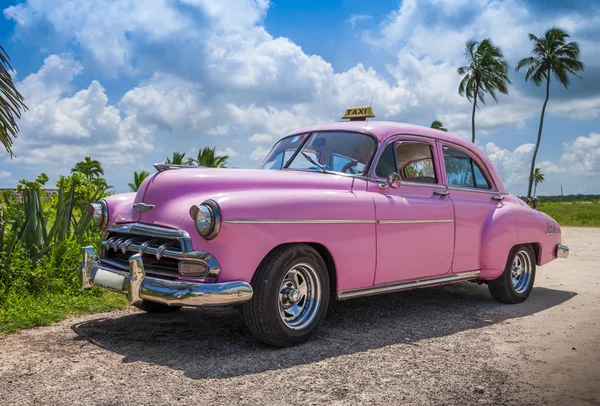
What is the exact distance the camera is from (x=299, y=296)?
15.4 feet

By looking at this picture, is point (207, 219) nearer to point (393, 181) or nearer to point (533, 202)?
point (393, 181)

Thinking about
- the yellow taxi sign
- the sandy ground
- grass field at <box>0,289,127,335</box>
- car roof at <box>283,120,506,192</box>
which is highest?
the yellow taxi sign

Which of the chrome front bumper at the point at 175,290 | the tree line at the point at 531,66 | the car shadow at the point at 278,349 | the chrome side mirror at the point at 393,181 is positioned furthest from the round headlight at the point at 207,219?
the tree line at the point at 531,66

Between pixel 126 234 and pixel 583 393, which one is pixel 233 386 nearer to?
pixel 126 234

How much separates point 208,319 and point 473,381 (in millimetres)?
2632

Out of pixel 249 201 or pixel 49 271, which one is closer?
pixel 249 201

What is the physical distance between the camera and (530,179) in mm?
44094

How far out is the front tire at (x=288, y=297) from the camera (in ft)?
14.3

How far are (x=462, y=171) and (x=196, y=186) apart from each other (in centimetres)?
324

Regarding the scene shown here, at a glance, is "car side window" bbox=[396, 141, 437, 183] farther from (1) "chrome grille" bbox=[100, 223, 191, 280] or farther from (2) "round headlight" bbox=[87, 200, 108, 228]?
(2) "round headlight" bbox=[87, 200, 108, 228]

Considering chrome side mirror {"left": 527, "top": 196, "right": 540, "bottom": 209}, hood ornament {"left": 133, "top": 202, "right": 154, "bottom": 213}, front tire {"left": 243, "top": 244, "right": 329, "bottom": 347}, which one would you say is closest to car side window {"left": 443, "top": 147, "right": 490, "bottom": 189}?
chrome side mirror {"left": 527, "top": 196, "right": 540, "bottom": 209}

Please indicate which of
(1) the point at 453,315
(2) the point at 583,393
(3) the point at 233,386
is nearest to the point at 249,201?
(3) the point at 233,386

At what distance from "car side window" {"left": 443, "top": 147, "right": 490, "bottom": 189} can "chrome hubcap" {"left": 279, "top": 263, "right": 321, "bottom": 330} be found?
229 cm

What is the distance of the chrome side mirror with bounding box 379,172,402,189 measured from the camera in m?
5.35
